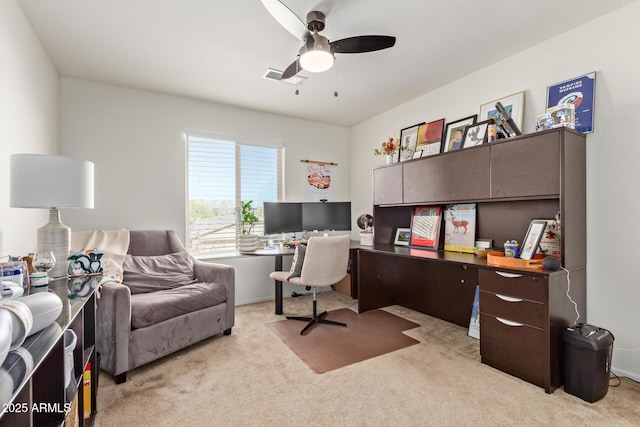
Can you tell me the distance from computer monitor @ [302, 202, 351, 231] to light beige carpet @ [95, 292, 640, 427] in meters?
1.86

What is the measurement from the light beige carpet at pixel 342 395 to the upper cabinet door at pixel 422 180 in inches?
56.7

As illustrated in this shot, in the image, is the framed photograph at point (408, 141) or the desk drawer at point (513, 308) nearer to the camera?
the desk drawer at point (513, 308)

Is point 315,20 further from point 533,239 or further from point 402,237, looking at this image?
point 402,237

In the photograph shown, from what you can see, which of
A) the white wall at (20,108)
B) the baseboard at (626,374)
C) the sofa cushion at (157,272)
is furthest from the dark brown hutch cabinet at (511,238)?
the white wall at (20,108)

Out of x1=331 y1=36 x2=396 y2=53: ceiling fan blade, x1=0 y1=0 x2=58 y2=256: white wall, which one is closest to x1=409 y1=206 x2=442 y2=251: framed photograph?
x1=331 y1=36 x2=396 y2=53: ceiling fan blade

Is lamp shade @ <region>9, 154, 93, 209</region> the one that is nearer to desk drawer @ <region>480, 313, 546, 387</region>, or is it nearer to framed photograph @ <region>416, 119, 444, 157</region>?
desk drawer @ <region>480, 313, 546, 387</region>

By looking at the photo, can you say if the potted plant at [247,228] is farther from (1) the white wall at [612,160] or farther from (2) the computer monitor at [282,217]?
(1) the white wall at [612,160]

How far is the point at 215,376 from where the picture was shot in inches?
84.5

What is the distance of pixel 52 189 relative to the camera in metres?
1.57

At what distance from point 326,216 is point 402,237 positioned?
1074 millimetres

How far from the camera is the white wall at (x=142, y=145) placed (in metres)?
3.11

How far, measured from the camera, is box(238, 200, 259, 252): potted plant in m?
3.54

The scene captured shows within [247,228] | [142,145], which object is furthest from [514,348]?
[142,145]

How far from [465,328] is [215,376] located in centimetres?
236
